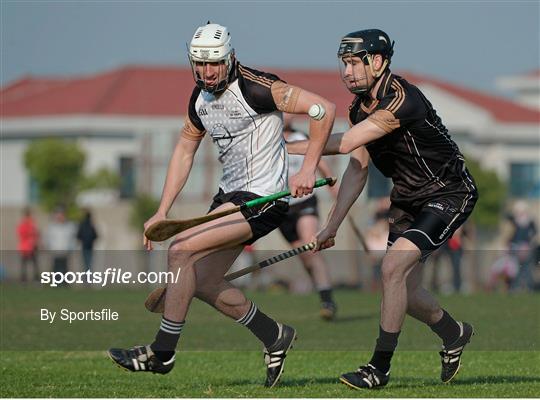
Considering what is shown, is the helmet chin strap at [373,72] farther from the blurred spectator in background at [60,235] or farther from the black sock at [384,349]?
the blurred spectator in background at [60,235]

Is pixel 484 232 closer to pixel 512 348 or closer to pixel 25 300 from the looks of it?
pixel 25 300

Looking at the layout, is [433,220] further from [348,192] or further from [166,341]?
[166,341]

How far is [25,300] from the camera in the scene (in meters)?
18.9

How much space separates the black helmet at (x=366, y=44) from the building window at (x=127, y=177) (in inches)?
1859

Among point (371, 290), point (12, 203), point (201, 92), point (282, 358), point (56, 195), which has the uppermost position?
point (201, 92)

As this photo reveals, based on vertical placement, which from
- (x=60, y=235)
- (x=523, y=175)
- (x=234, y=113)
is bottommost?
(x=523, y=175)

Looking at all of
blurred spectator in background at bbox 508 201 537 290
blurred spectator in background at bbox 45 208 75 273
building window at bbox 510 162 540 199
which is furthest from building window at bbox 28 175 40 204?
blurred spectator in background at bbox 508 201 537 290

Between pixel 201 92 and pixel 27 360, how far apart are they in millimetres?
3694

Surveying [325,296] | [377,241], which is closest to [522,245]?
[377,241]

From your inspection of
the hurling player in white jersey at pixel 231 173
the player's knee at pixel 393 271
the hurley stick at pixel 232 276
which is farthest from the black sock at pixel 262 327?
the player's knee at pixel 393 271

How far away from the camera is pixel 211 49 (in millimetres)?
9344

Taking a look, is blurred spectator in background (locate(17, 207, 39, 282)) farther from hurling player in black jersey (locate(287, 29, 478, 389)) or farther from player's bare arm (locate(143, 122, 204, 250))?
hurling player in black jersey (locate(287, 29, 478, 389))

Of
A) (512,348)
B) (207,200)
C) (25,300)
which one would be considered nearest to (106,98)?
(207,200)

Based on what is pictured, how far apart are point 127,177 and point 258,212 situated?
2028 inches
